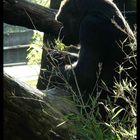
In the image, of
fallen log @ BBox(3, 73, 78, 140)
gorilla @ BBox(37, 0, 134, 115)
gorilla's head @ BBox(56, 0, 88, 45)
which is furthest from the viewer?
gorilla's head @ BBox(56, 0, 88, 45)

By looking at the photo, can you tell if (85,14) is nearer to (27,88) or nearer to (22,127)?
(27,88)

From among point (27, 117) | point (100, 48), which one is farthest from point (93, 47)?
point (27, 117)

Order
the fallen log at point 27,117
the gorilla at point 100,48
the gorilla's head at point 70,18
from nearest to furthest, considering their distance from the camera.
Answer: the fallen log at point 27,117 → the gorilla at point 100,48 → the gorilla's head at point 70,18

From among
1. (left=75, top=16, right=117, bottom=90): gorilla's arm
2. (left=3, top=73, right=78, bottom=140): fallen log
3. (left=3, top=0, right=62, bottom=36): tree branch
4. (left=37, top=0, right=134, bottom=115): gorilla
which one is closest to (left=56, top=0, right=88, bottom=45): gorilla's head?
(left=3, top=0, right=62, bottom=36): tree branch

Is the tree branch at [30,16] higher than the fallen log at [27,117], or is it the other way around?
the tree branch at [30,16]

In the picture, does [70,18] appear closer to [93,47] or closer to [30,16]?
[30,16]

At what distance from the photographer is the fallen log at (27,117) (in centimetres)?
242

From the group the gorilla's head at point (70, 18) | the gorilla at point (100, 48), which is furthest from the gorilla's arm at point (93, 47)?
the gorilla's head at point (70, 18)

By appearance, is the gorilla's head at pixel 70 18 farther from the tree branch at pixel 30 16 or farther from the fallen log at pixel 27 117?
the fallen log at pixel 27 117

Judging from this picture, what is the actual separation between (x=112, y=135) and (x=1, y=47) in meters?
0.86

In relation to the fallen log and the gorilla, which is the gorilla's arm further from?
the fallen log

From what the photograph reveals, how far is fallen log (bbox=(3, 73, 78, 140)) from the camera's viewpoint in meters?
2.42

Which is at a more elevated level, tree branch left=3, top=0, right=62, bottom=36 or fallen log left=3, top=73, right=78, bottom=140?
tree branch left=3, top=0, right=62, bottom=36

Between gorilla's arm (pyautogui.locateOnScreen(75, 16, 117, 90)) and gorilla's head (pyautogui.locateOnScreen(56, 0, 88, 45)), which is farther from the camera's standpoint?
gorilla's head (pyautogui.locateOnScreen(56, 0, 88, 45))
